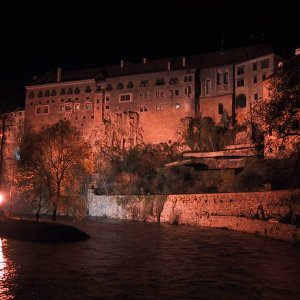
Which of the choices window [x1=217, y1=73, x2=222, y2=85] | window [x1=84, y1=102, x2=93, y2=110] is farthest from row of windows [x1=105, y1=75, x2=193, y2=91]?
window [x1=217, y1=73, x2=222, y2=85]

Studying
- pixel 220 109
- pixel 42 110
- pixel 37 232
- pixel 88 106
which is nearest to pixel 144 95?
pixel 88 106

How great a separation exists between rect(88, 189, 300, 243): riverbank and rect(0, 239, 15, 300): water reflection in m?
13.6

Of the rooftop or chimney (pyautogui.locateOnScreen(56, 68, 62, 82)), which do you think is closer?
the rooftop

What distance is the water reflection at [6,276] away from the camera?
39.8ft

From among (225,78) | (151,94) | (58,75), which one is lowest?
(151,94)

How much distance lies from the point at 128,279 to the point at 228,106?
5219cm

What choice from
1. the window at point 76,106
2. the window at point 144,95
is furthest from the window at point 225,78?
the window at point 76,106

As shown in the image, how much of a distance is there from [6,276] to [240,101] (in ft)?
174

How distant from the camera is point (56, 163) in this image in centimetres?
A: 3459

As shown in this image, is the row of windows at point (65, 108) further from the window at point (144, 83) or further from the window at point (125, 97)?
the window at point (144, 83)

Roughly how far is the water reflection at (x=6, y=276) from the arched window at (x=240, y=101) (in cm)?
4809

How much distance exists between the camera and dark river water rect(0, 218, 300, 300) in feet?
41.5

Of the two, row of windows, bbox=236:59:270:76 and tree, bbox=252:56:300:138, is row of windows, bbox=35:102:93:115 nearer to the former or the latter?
row of windows, bbox=236:59:270:76

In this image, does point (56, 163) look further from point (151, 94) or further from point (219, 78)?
point (151, 94)
